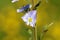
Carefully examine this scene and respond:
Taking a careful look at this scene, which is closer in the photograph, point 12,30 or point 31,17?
point 31,17

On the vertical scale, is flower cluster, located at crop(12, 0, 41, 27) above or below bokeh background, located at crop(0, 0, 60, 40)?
below

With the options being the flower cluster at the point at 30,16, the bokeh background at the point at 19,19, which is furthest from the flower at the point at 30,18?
the bokeh background at the point at 19,19

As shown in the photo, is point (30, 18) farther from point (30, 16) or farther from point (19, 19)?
point (19, 19)

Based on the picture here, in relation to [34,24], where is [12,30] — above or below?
above

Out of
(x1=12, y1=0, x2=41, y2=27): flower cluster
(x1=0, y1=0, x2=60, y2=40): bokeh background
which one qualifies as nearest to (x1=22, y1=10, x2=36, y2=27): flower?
(x1=12, y1=0, x2=41, y2=27): flower cluster

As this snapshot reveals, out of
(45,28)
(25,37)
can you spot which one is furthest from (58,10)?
(45,28)

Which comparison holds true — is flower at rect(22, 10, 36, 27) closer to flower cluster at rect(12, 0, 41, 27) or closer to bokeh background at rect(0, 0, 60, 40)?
flower cluster at rect(12, 0, 41, 27)

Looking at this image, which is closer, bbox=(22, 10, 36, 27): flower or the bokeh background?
bbox=(22, 10, 36, 27): flower

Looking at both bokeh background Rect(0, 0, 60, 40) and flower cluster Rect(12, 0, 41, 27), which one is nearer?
flower cluster Rect(12, 0, 41, 27)

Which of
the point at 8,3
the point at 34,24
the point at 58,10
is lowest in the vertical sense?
the point at 34,24

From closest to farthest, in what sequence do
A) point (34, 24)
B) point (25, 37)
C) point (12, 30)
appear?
point (34, 24), point (25, 37), point (12, 30)

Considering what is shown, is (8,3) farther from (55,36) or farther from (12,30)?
(55,36)
